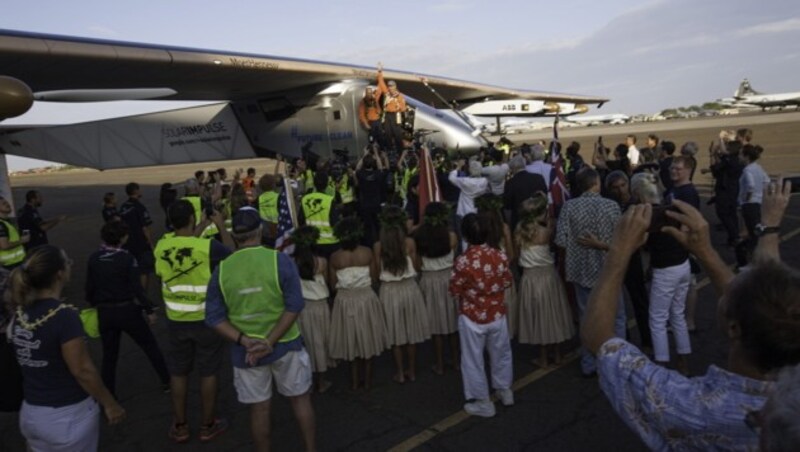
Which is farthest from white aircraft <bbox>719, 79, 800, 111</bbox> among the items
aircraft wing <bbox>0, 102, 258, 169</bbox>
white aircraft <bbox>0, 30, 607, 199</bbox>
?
aircraft wing <bbox>0, 102, 258, 169</bbox>

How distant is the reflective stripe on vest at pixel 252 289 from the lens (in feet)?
11.1

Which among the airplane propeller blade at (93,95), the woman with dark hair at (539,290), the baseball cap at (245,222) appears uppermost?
the airplane propeller blade at (93,95)

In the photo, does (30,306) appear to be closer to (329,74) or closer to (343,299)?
(343,299)

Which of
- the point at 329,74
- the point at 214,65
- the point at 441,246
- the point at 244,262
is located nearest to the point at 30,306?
the point at 244,262

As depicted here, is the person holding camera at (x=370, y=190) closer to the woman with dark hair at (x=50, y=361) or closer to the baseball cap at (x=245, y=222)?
the baseball cap at (x=245, y=222)

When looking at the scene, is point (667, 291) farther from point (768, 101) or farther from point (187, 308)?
point (768, 101)

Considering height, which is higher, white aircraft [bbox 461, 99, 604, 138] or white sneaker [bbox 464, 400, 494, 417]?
white aircraft [bbox 461, 99, 604, 138]

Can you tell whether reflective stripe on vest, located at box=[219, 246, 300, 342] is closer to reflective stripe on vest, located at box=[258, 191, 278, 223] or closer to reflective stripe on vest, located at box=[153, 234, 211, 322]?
reflective stripe on vest, located at box=[153, 234, 211, 322]

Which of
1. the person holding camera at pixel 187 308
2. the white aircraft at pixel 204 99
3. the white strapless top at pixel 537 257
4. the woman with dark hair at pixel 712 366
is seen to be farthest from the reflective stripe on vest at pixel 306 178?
the woman with dark hair at pixel 712 366

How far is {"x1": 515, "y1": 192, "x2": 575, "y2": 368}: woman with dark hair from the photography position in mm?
4945

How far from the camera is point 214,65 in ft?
35.4

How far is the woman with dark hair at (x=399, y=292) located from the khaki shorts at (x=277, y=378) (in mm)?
1465

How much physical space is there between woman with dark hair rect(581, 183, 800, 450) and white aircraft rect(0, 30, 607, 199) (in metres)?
9.42

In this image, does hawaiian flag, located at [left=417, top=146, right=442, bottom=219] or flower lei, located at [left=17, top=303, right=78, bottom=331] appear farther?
hawaiian flag, located at [left=417, top=146, right=442, bottom=219]
